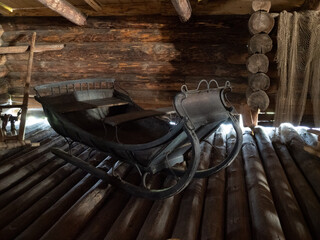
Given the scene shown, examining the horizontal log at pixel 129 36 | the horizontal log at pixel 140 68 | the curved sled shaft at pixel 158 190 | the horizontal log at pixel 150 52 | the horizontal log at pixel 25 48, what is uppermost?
the horizontal log at pixel 129 36

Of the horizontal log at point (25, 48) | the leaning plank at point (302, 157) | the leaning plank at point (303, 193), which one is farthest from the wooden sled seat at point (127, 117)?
the horizontal log at point (25, 48)

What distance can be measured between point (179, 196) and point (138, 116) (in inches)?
37.6

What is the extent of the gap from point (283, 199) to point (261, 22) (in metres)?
2.91

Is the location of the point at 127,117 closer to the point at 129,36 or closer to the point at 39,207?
the point at 39,207

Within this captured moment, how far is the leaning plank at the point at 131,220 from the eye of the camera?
2.16 metres

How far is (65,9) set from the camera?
14.0ft

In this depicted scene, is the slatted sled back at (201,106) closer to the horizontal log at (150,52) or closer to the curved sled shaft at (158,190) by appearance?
the curved sled shaft at (158,190)

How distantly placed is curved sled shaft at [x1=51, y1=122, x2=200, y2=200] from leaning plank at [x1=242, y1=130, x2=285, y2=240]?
0.67 metres

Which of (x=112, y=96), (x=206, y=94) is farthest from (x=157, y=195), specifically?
(x=112, y=96)

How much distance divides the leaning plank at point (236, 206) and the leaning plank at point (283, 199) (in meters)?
0.30

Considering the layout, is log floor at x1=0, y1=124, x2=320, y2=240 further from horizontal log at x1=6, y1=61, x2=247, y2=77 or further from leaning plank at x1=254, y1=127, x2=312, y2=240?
horizontal log at x1=6, y1=61, x2=247, y2=77

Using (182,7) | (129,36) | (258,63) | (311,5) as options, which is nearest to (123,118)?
(182,7)

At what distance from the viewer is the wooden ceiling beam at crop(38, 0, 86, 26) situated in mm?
3844

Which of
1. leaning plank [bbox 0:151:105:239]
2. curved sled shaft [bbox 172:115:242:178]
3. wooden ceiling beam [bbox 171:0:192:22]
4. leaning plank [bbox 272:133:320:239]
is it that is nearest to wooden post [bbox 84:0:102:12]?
wooden ceiling beam [bbox 171:0:192:22]
